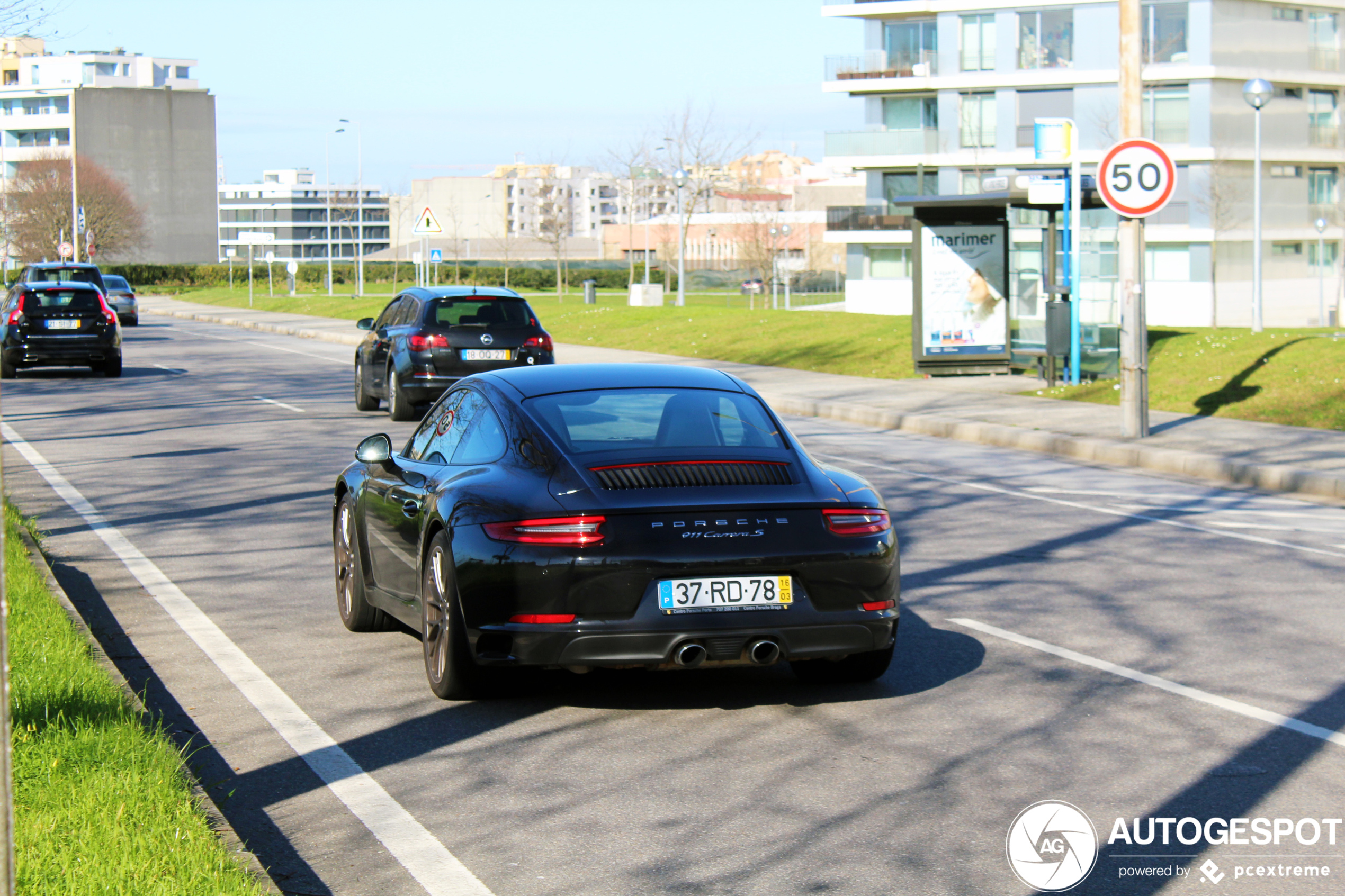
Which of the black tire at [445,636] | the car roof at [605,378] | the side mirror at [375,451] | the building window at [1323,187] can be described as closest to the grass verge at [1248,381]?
the car roof at [605,378]

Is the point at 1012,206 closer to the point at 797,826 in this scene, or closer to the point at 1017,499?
the point at 1017,499

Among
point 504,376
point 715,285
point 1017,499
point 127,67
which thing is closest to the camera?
point 504,376

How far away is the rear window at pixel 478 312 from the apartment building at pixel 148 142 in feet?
411

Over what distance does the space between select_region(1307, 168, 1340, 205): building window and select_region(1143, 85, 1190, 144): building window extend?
24.9ft

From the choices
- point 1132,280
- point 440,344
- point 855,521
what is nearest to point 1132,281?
point 1132,280

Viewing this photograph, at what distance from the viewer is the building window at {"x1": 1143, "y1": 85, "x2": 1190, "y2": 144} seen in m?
62.4

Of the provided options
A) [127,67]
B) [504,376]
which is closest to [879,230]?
[504,376]

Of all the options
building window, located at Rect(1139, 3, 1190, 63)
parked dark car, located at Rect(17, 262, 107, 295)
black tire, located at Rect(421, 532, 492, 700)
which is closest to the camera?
black tire, located at Rect(421, 532, 492, 700)

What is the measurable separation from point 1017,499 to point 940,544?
94.8 inches

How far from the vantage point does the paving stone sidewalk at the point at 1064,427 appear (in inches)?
555

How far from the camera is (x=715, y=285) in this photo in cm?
11531

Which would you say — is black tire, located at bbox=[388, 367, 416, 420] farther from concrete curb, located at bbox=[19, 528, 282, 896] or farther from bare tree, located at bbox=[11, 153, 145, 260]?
bare tree, located at bbox=[11, 153, 145, 260]

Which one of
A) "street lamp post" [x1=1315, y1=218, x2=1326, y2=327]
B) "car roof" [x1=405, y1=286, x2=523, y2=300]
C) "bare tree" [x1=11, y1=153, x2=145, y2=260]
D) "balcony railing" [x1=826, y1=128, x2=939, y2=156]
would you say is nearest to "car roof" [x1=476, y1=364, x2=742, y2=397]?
"car roof" [x1=405, y1=286, x2=523, y2=300]

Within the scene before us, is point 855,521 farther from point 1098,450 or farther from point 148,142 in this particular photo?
point 148,142
